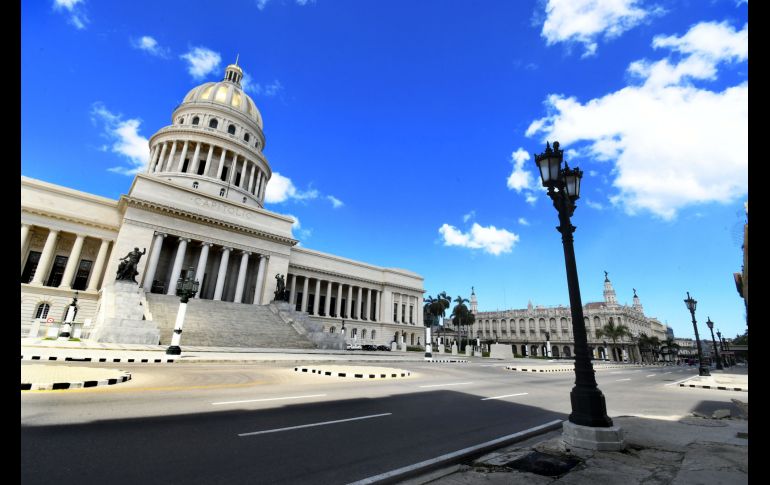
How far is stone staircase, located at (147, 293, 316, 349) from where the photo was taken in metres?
30.3

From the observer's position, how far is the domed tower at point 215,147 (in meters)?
55.5

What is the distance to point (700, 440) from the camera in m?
6.90

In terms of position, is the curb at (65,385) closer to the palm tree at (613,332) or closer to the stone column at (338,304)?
A: the stone column at (338,304)

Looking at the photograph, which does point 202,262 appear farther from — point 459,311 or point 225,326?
point 459,311

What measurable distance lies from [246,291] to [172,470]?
149 ft

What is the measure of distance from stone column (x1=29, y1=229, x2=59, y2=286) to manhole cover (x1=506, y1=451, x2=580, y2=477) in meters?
45.4

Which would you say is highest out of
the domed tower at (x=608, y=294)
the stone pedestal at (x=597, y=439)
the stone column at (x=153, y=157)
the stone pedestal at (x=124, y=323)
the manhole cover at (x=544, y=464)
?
the stone column at (x=153, y=157)

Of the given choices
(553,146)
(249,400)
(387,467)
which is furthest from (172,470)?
(553,146)

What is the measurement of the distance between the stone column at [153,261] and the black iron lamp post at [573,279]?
4039cm

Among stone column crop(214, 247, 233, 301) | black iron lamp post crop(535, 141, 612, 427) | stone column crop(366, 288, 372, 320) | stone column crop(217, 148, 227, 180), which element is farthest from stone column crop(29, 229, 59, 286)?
black iron lamp post crop(535, 141, 612, 427)

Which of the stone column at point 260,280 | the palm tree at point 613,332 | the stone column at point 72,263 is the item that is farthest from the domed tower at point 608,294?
the stone column at point 72,263

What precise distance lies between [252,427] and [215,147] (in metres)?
58.6

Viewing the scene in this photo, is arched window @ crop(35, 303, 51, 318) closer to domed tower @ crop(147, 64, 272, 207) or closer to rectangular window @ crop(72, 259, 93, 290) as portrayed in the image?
rectangular window @ crop(72, 259, 93, 290)

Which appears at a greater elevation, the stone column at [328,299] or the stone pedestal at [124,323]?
the stone column at [328,299]
